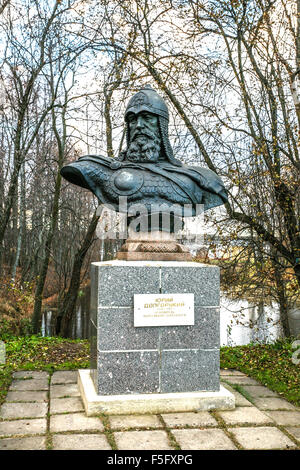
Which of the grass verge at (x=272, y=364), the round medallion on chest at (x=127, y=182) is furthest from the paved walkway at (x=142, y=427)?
the round medallion on chest at (x=127, y=182)

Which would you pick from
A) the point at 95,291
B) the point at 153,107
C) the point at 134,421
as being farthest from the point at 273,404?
the point at 153,107

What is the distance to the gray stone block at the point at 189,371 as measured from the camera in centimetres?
386

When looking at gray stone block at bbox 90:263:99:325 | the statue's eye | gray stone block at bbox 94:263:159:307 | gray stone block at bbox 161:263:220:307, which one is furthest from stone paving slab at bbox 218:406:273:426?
the statue's eye

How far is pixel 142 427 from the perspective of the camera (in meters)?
3.38

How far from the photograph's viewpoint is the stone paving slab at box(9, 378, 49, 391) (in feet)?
14.9

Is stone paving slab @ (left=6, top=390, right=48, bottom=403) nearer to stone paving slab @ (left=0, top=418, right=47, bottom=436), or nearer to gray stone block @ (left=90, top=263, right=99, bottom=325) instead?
stone paving slab @ (left=0, top=418, right=47, bottom=436)

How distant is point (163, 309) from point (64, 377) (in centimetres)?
178

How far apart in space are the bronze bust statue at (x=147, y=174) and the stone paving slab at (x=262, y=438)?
1924mm

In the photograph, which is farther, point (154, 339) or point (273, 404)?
point (273, 404)

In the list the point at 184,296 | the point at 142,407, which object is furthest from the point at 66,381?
the point at 184,296

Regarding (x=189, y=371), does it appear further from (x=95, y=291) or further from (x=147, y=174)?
(x=147, y=174)

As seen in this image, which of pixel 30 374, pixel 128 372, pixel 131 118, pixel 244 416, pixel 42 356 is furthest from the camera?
pixel 42 356

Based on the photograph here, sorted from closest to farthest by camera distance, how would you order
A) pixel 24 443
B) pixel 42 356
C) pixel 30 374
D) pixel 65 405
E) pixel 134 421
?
pixel 24 443 < pixel 134 421 < pixel 65 405 < pixel 30 374 < pixel 42 356

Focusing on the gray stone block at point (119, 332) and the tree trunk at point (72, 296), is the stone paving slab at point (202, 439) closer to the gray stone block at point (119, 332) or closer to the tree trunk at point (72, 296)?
the gray stone block at point (119, 332)
